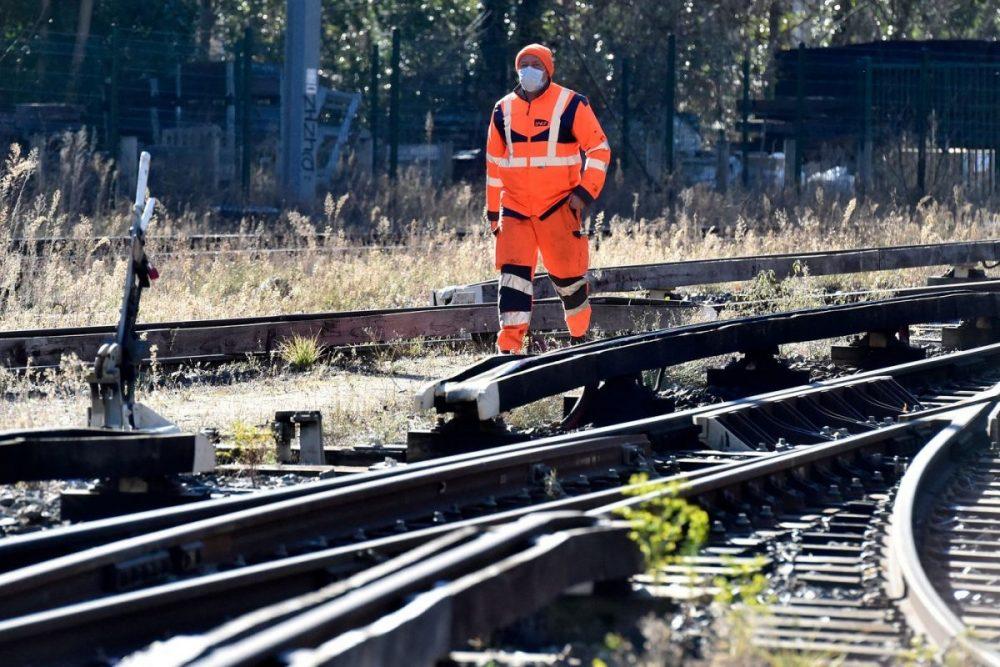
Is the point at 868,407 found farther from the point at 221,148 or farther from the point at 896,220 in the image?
the point at 221,148

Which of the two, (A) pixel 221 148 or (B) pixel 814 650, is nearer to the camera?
(B) pixel 814 650

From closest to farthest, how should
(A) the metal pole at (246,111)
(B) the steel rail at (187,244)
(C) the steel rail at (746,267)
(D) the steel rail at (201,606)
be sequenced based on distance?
(D) the steel rail at (201,606) → (C) the steel rail at (746,267) → (B) the steel rail at (187,244) → (A) the metal pole at (246,111)

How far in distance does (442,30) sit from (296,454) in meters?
33.5

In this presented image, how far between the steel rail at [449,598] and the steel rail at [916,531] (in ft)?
2.64

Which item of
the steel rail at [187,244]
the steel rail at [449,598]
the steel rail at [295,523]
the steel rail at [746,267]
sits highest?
the steel rail at [187,244]

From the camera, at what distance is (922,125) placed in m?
30.1

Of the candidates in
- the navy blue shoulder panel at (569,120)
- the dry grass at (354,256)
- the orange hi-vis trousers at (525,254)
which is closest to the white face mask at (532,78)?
the navy blue shoulder panel at (569,120)

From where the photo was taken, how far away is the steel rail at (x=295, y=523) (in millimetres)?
4707

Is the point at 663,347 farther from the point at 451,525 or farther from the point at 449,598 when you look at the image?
the point at 449,598

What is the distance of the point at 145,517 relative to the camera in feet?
18.2

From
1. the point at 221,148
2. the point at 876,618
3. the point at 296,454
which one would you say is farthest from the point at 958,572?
the point at 221,148

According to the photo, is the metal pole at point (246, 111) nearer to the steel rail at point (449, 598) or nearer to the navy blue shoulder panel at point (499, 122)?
the navy blue shoulder panel at point (499, 122)

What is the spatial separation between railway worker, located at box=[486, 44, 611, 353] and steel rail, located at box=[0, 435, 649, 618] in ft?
10.0

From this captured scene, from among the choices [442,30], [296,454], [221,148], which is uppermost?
[442,30]
